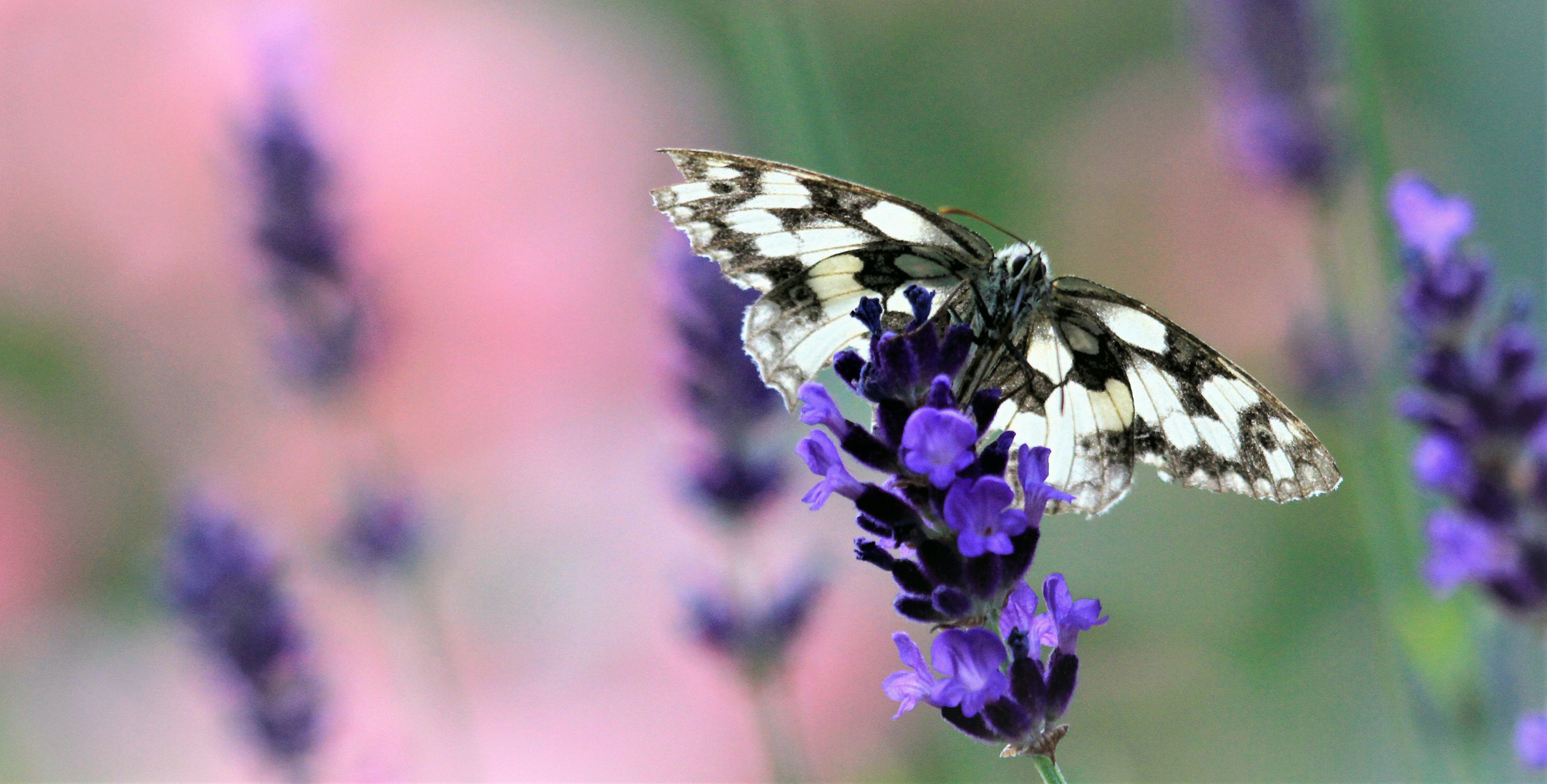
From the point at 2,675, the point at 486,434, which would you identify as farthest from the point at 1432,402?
the point at 2,675

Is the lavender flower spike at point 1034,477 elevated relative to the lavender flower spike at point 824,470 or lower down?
elevated

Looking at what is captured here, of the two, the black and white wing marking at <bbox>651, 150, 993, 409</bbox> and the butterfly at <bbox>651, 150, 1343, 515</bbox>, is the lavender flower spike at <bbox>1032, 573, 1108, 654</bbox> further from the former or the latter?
the black and white wing marking at <bbox>651, 150, 993, 409</bbox>

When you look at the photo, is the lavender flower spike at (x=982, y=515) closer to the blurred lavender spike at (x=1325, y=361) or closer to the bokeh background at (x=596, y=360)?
the bokeh background at (x=596, y=360)

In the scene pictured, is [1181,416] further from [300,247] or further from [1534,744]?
[300,247]

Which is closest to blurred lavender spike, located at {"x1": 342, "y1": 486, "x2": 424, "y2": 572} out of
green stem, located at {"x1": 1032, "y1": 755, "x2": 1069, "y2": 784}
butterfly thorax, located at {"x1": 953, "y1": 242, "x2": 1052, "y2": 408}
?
butterfly thorax, located at {"x1": 953, "y1": 242, "x2": 1052, "y2": 408}

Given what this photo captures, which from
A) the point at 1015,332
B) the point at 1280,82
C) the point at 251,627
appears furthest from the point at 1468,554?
the point at 251,627

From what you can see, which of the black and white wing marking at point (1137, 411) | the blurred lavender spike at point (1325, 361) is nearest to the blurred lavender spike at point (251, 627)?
the black and white wing marking at point (1137, 411)

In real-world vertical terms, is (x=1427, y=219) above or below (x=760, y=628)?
above
